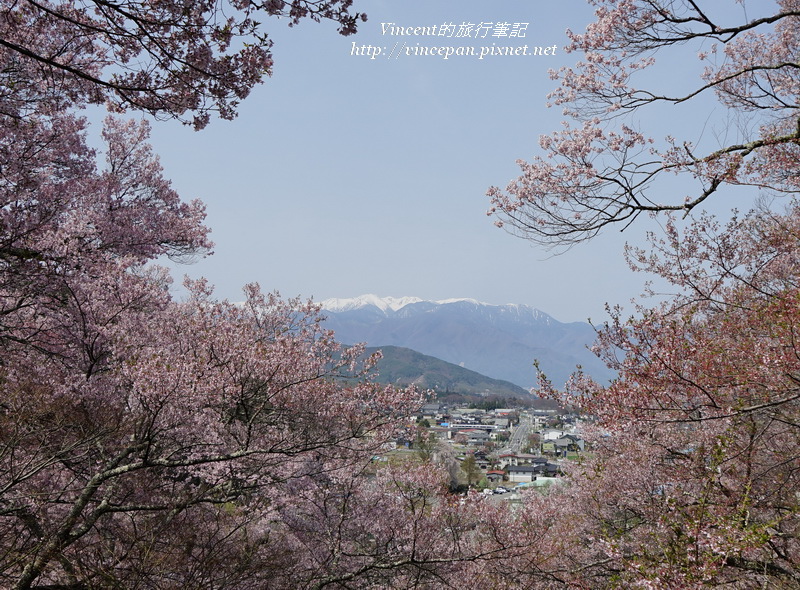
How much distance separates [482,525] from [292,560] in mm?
6653

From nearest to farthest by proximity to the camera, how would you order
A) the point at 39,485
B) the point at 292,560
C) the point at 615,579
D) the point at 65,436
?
the point at 615,579 < the point at 65,436 < the point at 39,485 < the point at 292,560

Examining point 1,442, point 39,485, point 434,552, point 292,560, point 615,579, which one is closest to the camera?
point 615,579

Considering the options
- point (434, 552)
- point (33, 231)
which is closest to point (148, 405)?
point (33, 231)

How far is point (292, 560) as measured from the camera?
443 inches

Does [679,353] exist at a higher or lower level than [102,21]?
lower

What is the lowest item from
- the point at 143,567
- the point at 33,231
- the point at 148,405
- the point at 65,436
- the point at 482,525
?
the point at 482,525

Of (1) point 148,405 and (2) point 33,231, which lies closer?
(1) point 148,405

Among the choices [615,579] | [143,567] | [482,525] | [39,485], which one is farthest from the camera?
[482,525]

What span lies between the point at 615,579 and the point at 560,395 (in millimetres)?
3586

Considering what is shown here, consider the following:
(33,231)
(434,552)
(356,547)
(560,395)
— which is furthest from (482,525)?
(33,231)

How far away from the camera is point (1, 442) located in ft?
22.2

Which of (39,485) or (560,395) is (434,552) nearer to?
(560,395)

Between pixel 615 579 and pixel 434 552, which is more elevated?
pixel 615 579

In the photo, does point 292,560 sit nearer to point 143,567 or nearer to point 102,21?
point 143,567
